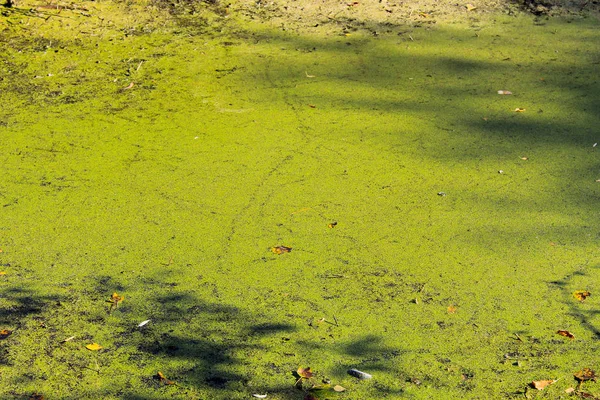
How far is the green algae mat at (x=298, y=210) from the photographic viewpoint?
1.95m

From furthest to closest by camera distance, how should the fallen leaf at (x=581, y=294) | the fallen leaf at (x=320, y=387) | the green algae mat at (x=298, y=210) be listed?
the fallen leaf at (x=581, y=294) < the green algae mat at (x=298, y=210) < the fallen leaf at (x=320, y=387)

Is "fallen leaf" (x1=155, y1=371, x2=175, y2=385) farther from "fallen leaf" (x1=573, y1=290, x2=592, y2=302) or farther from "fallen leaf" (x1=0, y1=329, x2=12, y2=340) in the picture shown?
"fallen leaf" (x1=573, y1=290, x2=592, y2=302)

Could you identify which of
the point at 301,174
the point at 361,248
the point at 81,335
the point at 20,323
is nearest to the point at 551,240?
the point at 361,248

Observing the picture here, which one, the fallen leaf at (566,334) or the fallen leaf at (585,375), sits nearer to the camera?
the fallen leaf at (585,375)

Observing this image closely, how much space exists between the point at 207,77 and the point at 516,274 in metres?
1.96

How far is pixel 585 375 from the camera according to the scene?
1.88 m

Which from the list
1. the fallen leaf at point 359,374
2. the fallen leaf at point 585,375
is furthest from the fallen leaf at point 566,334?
the fallen leaf at point 359,374

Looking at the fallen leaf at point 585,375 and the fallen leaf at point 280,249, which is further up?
the fallen leaf at point 585,375

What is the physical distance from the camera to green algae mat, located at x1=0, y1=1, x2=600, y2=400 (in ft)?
6.41

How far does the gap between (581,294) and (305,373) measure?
0.86 metres

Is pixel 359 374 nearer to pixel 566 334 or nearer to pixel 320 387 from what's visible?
pixel 320 387

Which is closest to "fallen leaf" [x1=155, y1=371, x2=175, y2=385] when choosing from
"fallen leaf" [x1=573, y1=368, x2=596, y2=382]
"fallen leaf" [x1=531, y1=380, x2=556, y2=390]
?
"fallen leaf" [x1=531, y1=380, x2=556, y2=390]

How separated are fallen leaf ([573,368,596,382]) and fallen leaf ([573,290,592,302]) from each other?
327mm

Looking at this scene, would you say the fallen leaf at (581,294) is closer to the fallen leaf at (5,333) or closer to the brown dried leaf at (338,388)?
the brown dried leaf at (338,388)
